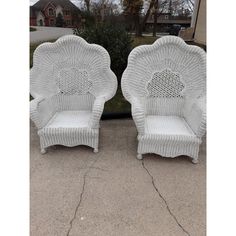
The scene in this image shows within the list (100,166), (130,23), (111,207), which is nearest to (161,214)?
(111,207)

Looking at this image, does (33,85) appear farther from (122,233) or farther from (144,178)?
(122,233)

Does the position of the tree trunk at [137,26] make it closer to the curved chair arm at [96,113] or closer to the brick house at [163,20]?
the brick house at [163,20]

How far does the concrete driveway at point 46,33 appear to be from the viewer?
12.8 ft

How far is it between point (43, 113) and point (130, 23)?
8.32ft

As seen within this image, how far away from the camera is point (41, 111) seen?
2.51 m

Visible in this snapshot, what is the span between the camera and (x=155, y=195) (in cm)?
201

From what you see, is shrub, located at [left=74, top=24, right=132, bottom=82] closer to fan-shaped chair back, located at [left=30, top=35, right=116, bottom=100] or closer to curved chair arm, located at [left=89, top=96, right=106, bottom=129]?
fan-shaped chair back, located at [left=30, top=35, right=116, bottom=100]

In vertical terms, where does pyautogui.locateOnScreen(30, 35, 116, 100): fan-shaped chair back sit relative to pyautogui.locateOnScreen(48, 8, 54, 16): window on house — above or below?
below

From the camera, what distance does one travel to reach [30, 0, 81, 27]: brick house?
3.81 meters

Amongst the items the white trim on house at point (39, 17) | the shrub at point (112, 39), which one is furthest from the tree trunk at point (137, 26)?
the white trim on house at point (39, 17)

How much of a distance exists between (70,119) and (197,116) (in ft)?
4.14

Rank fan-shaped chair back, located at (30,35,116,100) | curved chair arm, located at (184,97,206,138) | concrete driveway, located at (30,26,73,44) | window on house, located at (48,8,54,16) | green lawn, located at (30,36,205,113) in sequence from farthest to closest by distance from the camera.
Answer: window on house, located at (48,8,54,16), concrete driveway, located at (30,26,73,44), green lawn, located at (30,36,205,113), fan-shaped chair back, located at (30,35,116,100), curved chair arm, located at (184,97,206,138)

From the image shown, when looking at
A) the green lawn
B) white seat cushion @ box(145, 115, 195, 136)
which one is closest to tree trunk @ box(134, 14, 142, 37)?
the green lawn

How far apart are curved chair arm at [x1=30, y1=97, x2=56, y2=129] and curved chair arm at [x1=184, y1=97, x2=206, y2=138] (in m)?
1.43
